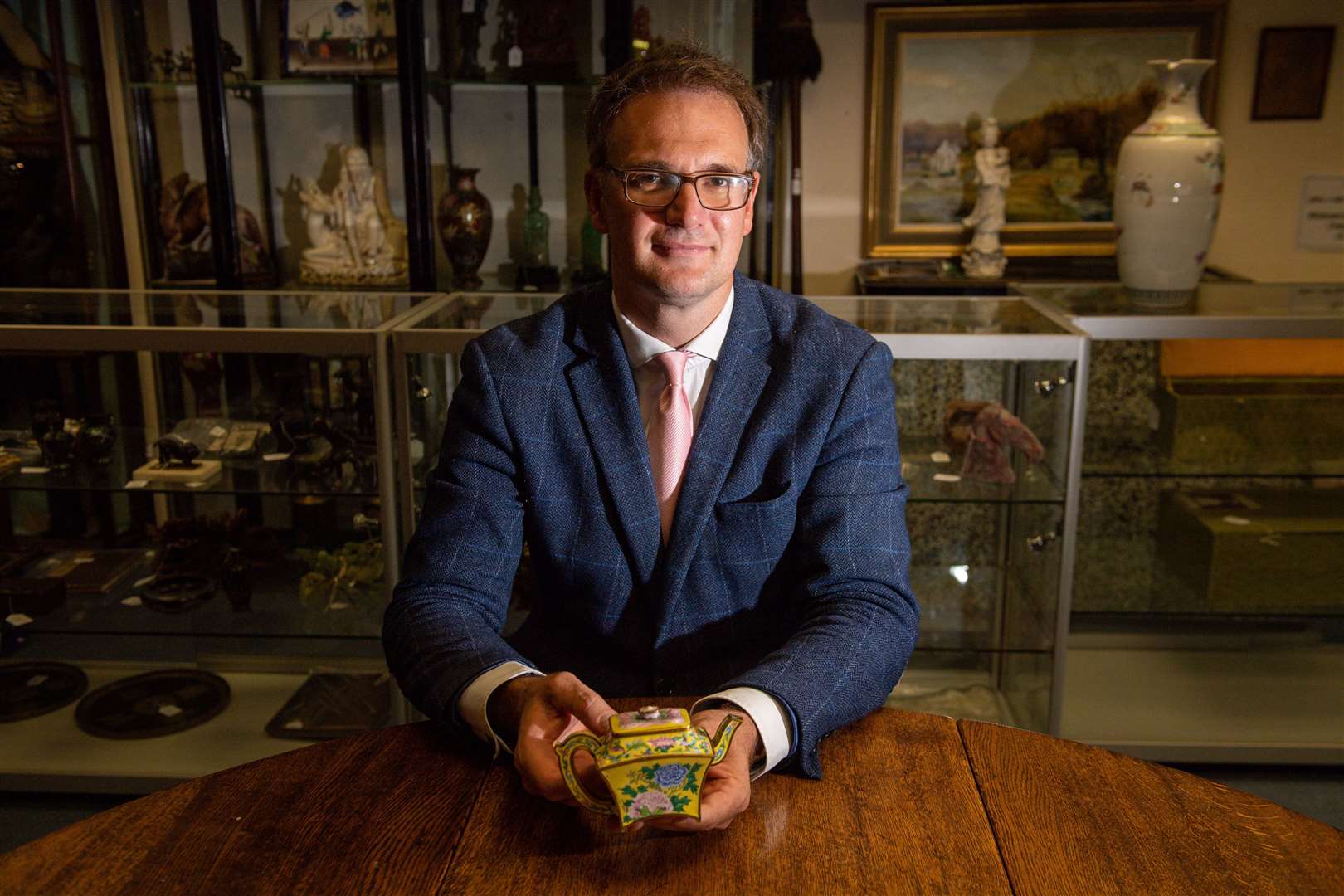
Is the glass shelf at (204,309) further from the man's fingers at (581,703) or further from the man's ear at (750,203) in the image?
the man's fingers at (581,703)

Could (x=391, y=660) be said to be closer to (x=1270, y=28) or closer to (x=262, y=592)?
(x=262, y=592)

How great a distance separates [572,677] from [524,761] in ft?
0.39

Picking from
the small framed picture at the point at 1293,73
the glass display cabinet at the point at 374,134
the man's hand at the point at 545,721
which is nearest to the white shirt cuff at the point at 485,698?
the man's hand at the point at 545,721

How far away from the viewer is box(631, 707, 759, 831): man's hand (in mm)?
1134

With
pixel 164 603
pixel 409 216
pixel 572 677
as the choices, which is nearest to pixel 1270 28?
pixel 409 216

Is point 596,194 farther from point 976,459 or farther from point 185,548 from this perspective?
point 185,548

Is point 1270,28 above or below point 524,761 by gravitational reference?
above

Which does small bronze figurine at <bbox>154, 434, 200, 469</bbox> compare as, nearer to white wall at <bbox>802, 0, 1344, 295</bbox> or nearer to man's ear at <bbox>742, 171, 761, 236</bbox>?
man's ear at <bbox>742, 171, 761, 236</bbox>

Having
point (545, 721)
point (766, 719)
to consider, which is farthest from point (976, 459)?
point (545, 721)

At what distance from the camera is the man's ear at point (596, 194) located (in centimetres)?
170

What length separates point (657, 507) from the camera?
5.44 feet

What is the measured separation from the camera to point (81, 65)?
A: 11.7ft

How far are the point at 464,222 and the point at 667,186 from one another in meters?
Answer: 2.04

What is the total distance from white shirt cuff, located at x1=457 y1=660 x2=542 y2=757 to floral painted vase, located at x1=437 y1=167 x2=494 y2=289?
91.6 inches
